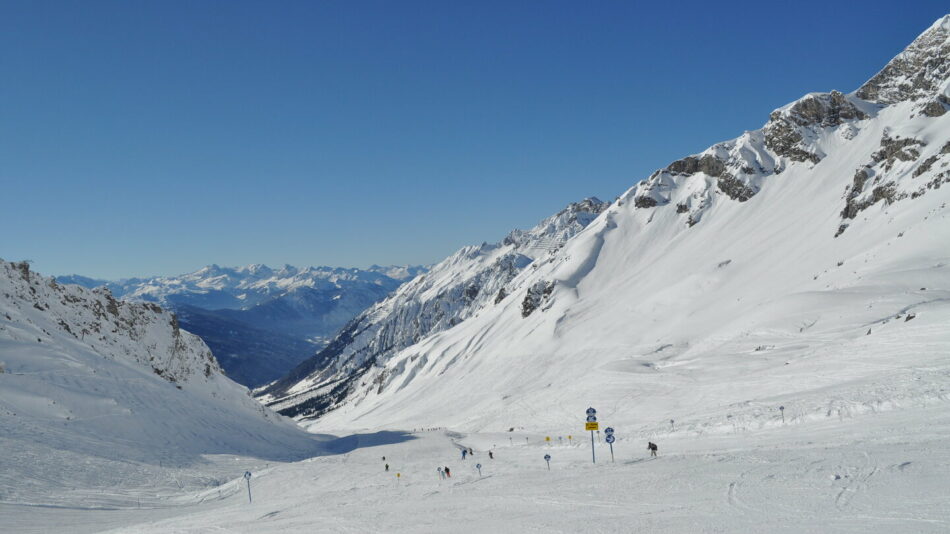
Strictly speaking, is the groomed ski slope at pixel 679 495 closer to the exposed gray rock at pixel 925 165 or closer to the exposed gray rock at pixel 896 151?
the exposed gray rock at pixel 925 165

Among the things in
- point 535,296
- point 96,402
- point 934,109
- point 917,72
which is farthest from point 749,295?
point 917,72

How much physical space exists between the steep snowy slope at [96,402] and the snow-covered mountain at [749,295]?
37.3 m

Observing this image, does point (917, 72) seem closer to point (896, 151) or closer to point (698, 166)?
point (896, 151)

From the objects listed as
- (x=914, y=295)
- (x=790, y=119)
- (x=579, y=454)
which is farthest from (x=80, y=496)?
(x=790, y=119)

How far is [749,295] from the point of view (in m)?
95.2

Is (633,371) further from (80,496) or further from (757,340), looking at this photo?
(80,496)

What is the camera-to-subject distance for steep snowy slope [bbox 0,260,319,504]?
36562 millimetres

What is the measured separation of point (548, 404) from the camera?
247 feet

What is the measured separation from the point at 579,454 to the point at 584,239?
141 m

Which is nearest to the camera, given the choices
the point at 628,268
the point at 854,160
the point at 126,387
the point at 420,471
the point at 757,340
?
the point at 420,471

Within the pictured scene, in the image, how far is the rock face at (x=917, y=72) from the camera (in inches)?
5458

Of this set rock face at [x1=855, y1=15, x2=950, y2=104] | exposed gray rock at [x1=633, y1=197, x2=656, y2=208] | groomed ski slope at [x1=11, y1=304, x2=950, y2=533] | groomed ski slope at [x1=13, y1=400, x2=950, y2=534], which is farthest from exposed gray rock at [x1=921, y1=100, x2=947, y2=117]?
groomed ski slope at [x1=13, y1=400, x2=950, y2=534]

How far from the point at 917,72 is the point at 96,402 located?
19939 cm

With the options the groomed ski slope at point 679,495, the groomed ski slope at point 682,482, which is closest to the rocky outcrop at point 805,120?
the groomed ski slope at point 682,482
